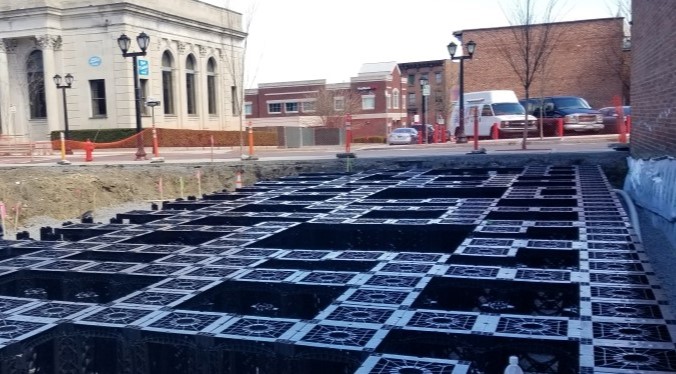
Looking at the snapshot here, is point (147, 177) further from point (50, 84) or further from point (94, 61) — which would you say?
point (50, 84)

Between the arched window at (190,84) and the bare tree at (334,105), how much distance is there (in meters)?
21.6

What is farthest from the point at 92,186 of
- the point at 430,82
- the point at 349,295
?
the point at 430,82

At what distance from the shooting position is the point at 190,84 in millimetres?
44406

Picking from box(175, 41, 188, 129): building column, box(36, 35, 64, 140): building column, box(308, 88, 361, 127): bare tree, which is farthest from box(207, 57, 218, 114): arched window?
box(308, 88, 361, 127): bare tree

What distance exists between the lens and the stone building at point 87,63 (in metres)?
37.4

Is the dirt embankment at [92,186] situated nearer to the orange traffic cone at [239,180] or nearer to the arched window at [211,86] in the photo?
the orange traffic cone at [239,180]

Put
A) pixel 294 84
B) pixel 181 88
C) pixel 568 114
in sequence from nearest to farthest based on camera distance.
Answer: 1. pixel 568 114
2. pixel 181 88
3. pixel 294 84

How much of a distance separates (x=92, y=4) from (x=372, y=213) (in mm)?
33576

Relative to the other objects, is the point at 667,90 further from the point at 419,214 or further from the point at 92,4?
the point at 92,4

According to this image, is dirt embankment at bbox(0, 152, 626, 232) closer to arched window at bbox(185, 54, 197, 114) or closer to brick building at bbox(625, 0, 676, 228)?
brick building at bbox(625, 0, 676, 228)

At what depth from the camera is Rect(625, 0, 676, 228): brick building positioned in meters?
9.15

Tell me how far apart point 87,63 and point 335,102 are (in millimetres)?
32143

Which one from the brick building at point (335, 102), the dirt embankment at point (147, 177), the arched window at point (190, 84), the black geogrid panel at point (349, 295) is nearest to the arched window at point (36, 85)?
the arched window at point (190, 84)

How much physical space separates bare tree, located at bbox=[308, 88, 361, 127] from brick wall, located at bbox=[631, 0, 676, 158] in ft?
162
